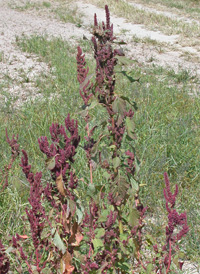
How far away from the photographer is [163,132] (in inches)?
127

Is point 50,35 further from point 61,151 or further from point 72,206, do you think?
point 72,206

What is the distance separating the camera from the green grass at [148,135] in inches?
90.7

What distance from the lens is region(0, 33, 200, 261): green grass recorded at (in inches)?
90.7

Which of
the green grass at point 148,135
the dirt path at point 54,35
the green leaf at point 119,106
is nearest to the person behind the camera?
the green leaf at point 119,106

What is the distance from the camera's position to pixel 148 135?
3.14m

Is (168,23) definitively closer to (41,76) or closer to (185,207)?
(41,76)

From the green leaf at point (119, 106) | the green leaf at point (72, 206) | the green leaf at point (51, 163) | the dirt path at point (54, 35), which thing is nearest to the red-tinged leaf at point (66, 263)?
the green leaf at point (72, 206)

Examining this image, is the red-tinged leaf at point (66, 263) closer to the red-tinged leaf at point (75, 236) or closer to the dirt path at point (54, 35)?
the red-tinged leaf at point (75, 236)

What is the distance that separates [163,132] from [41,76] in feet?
9.49

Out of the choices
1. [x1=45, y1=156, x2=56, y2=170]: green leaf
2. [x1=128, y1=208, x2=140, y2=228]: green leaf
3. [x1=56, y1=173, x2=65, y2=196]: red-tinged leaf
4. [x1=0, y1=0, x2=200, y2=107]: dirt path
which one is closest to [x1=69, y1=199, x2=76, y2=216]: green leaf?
[x1=56, y1=173, x2=65, y2=196]: red-tinged leaf

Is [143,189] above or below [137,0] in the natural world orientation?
below

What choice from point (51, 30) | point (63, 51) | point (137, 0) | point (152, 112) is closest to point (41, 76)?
point (63, 51)

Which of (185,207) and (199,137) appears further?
A: (199,137)

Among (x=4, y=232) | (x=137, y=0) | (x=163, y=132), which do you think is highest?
(x=137, y=0)
